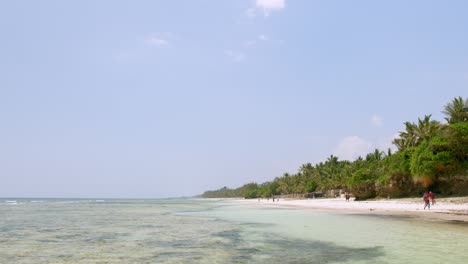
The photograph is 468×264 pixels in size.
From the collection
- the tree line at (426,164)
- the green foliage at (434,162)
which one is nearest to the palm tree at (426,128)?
the tree line at (426,164)

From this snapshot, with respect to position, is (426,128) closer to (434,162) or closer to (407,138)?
(407,138)

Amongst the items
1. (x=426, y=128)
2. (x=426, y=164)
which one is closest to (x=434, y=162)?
(x=426, y=164)

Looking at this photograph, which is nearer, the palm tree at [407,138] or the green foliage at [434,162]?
the green foliage at [434,162]

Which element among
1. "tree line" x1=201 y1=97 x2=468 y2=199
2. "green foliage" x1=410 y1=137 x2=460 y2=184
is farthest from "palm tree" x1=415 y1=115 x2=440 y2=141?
"green foliage" x1=410 y1=137 x2=460 y2=184

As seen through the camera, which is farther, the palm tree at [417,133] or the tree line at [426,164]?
the palm tree at [417,133]

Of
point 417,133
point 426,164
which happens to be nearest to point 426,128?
Result: point 417,133

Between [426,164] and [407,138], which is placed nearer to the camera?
[426,164]

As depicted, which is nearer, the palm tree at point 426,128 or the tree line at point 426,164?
the tree line at point 426,164

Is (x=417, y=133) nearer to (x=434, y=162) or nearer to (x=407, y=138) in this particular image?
(x=407, y=138)

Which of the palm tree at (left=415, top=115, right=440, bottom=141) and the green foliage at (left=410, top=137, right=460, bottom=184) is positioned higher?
the palm tree at (left=415, top=115, right=440, bottom=141)

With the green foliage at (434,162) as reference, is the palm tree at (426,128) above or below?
above

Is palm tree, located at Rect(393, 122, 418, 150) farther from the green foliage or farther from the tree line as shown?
the green foliage

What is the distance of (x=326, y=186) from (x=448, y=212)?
64238 millimetres

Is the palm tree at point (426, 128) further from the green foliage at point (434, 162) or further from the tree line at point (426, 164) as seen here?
the green foliage at point (434, 162)
